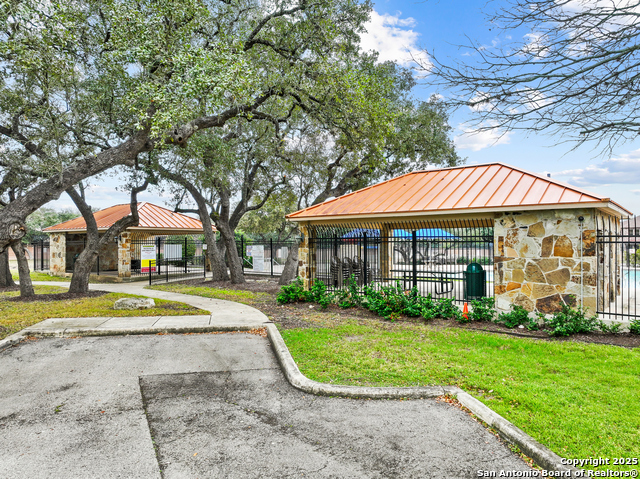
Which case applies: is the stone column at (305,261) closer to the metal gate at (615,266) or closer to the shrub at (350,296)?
the shrub at (350,296)

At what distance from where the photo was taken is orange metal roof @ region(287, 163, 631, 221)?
27.7 feet

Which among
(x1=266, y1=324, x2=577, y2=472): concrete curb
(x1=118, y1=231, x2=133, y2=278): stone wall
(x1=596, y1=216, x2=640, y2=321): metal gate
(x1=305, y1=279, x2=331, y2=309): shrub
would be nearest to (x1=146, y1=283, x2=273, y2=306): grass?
(x1=305, y1=279, x2=331, y2=309): shrub

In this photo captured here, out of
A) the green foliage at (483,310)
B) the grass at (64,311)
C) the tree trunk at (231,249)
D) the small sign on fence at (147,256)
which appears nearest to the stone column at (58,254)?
the small sign on fence at (147,256)

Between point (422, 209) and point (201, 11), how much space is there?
7.23 m

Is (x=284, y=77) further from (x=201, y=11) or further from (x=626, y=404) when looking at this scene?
(x=626, y=404)

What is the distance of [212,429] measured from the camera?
13.4 ft

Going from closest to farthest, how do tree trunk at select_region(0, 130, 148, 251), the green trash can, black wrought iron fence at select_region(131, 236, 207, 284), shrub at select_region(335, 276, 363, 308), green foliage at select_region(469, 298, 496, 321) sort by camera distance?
tree trunk at select_region(0, 130, 148, 251) < green foliage at select_region(469, 298, 496, 321) < the green trash can < shrub at select_region(335, 276, 363, 308) < black wrought iron fence at select_region(131, 236, 207, 284)

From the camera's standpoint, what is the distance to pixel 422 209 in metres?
9.66

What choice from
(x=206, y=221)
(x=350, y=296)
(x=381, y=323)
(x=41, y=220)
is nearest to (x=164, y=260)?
(x=206, y=221)

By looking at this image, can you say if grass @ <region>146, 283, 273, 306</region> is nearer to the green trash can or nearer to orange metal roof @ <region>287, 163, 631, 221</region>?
orange metal roof @ <region>287, 163, 631, 221</region>

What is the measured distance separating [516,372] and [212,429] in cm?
430

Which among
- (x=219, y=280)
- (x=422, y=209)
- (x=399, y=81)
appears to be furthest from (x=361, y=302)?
(x=399, y=81)

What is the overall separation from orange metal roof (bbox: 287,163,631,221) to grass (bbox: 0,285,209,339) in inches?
182

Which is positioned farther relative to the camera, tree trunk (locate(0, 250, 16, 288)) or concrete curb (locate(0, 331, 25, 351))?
tree trunk (locate(0, 250, 16, 288))
